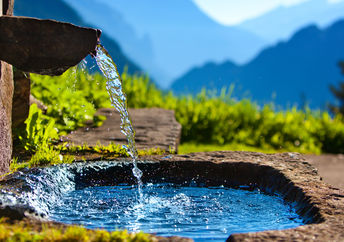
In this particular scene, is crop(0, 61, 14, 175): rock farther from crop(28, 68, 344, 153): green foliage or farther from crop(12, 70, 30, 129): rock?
crop(28, 68, 344, 153): green foliage

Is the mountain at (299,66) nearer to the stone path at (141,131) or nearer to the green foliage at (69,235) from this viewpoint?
the stone path at (141,131)

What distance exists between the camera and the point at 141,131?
5.75 m

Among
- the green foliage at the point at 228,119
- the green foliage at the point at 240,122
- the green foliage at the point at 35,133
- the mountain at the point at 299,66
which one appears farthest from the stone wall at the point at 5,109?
the mountain at the point at 299,66

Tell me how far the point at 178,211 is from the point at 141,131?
2829 mm

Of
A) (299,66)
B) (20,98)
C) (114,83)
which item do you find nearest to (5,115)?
(114,83)

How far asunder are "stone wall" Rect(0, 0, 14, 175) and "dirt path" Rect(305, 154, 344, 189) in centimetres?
401

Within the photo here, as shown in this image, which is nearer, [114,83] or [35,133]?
[114,83]

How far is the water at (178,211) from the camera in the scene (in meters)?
2.61

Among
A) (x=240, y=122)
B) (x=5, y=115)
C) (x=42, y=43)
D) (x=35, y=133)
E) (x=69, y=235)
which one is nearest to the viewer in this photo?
(x=69, y=235)

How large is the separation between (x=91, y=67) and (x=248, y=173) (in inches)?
69.3

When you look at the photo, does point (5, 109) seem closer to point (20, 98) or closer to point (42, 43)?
point (42, 43)

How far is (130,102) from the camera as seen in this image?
27.6ft

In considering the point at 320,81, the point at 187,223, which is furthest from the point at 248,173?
the point at 320,81

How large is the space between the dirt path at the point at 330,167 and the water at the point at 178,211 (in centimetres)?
263
